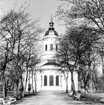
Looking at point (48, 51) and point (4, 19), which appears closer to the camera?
point (4, 19)

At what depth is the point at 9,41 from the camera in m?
23.8

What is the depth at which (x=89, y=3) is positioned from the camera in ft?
49.1

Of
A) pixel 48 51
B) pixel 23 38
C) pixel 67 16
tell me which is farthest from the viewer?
pixel 48 51

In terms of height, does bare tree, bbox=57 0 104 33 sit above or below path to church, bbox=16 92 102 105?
above

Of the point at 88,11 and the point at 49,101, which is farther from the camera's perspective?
the point at 49,101

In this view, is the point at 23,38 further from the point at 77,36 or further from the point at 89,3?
the point at 89,3

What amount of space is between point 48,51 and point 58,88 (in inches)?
584

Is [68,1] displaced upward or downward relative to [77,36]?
upward

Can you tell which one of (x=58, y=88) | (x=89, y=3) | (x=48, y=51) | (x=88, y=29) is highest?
(x=48, y=51)

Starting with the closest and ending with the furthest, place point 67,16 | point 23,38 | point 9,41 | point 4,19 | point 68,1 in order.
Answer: point 68,1 < point 67,16 < point 4,19 < point 9,41 < point 23,38

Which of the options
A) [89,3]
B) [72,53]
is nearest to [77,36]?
[89,3]

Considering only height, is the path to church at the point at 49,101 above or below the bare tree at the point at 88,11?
below

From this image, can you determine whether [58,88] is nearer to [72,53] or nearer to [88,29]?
[72,53]

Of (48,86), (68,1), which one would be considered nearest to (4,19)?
(68,1)
